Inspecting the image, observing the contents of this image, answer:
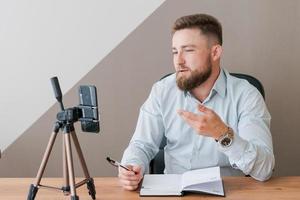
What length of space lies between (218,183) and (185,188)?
140mm

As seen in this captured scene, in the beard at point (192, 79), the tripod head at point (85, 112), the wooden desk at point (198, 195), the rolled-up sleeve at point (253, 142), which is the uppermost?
the beard at point (192, 79)

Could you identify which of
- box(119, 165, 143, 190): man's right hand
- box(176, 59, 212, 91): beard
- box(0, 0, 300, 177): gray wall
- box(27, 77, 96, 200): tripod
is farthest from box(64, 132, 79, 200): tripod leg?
box(0, 0, 300, 177): gray wall

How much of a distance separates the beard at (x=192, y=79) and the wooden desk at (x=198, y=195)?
0.47 m

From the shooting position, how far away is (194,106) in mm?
1974

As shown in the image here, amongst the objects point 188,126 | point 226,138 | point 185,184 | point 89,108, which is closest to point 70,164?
point 89,108

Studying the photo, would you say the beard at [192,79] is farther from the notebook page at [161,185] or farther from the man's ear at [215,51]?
the notebook page at [161,185]

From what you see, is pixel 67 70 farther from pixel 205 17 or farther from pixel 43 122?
pixel 205 17

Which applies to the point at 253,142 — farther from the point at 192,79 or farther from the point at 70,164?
the point at 70,164

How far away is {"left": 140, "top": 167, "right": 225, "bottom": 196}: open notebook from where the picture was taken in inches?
58.9

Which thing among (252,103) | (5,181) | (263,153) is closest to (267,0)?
(252,103)

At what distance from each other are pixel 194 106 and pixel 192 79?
144 mm

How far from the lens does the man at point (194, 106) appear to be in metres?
1.86

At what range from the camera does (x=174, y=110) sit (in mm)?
2000

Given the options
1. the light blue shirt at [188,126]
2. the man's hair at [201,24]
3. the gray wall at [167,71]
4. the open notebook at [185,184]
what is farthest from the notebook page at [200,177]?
the gray wall at [167,71]
